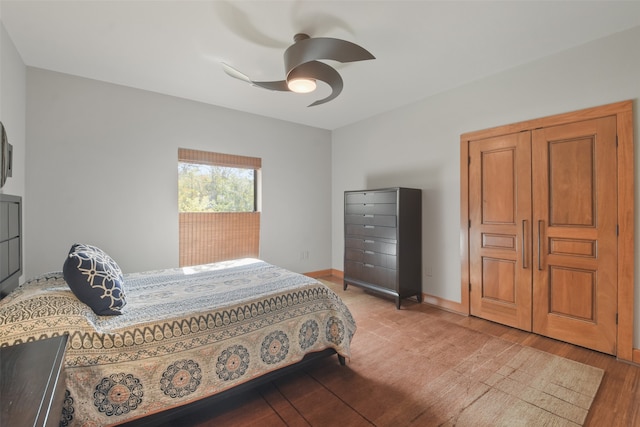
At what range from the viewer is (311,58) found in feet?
6.85

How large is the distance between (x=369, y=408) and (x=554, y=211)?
2.47m

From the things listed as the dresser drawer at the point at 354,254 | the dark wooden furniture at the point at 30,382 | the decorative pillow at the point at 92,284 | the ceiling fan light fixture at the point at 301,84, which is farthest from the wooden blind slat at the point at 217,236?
the dark wooden furniture at the point at 30,382

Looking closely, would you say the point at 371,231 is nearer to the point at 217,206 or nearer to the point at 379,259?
the point at 379,259

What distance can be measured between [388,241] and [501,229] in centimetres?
125

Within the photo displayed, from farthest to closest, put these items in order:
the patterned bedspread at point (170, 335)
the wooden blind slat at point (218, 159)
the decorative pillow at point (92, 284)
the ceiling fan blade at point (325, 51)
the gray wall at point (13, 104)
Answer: the wooden blind slat at point (218, 159) → the gray wall at point (13, 104) → the ceiling fan blade at point (325, 51) → the decorative pillow at point (92, 284) → the patterned bedspread at point (170, 335)

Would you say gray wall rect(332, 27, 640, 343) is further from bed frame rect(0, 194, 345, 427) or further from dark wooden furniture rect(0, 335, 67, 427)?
dark wooden furniture rect(0, 335, 67, 427)

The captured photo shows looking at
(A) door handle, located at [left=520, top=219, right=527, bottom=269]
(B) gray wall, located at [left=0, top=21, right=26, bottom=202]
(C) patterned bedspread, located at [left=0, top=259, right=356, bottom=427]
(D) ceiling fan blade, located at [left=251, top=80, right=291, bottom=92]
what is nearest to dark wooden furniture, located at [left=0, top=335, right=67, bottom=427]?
(C) patterned bedspread, located at [left=0, top=259, right=356, bottom=427]

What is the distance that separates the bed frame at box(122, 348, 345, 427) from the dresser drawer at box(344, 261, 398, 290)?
163 cm

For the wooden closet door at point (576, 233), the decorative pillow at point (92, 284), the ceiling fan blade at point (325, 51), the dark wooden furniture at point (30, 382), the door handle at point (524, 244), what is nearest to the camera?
the dark wooden furniture at point (30, 382)

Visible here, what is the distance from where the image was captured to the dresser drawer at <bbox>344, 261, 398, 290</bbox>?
3.58 metres

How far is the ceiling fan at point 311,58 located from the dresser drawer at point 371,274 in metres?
2.28

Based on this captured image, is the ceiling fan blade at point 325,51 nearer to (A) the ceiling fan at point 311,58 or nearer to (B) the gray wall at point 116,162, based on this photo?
(A) the ceiling fan at point 311,58

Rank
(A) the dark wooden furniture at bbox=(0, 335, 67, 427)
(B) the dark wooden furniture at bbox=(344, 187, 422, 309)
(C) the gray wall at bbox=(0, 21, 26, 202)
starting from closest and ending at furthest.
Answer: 1. (A) the dark wooden furniture at bbox=(0, 335, 67, 427)
2. (C) the gray wall at bbox=(0, 21, 26, 202)
3. (B) the dark wooden furniture at bbox=(344, 187, 422, 309)

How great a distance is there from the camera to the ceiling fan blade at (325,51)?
6.50 feet
